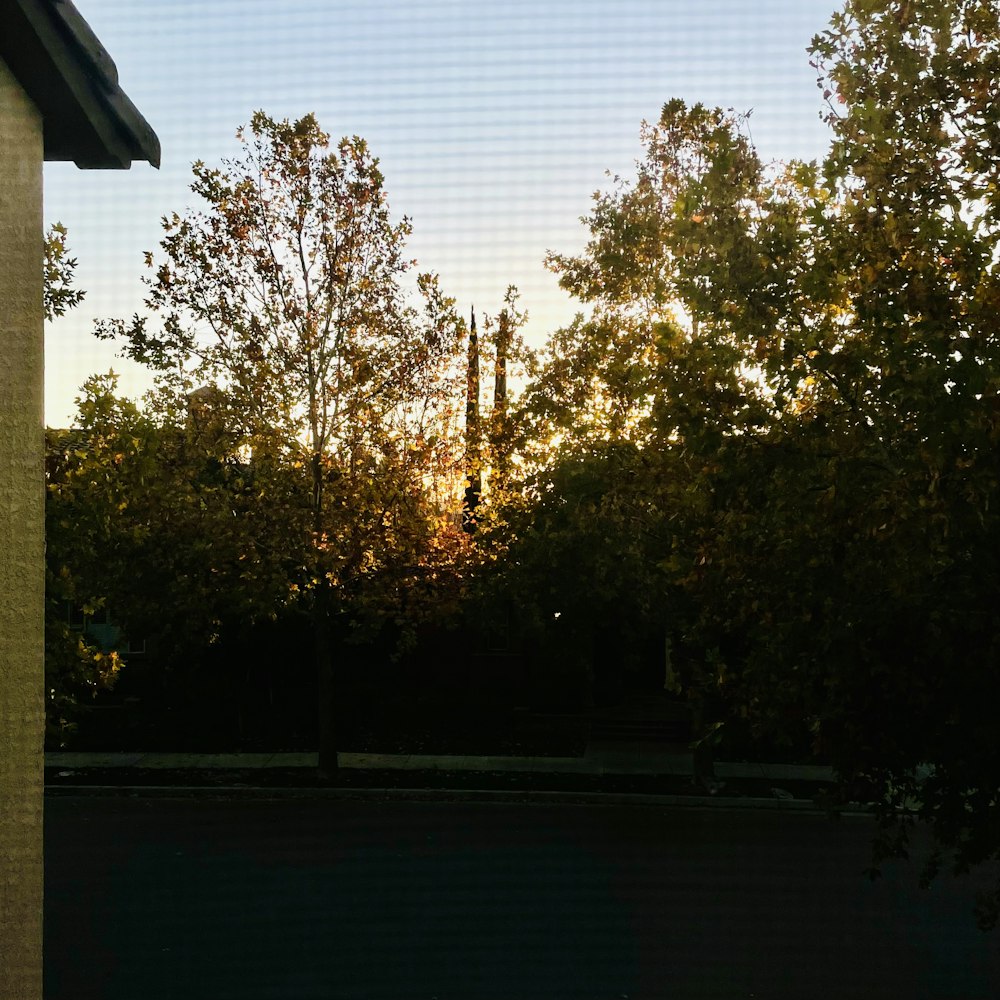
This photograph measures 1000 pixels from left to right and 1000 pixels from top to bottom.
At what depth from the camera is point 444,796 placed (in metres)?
19.6

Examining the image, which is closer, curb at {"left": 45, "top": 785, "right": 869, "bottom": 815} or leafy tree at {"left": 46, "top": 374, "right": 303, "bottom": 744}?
leafy tree at {"left": 46, "top": 374, "right": 303, "bottom": 744}

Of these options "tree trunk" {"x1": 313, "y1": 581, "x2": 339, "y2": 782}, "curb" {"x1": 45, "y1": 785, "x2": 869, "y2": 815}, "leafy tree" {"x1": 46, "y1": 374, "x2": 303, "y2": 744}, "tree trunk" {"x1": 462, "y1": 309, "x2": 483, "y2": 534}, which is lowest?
"curb" {"x1": 45, "y1": 785, "x2": 869, "y2": 815}

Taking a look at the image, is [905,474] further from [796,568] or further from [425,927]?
[425,927]

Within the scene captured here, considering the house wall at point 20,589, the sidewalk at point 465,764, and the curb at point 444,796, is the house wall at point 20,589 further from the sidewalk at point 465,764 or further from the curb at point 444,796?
the sidewalk at point 465,764

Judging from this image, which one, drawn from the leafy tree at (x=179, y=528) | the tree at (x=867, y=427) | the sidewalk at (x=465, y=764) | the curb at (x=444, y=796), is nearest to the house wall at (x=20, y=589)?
the tree at (x=867, y=427)

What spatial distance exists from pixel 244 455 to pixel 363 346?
9.93ft

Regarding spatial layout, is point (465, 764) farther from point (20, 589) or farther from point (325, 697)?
point (20, 589)

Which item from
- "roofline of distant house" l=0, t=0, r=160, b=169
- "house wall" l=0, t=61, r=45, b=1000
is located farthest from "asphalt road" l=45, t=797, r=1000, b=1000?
"roofline of distant house" l=0, t=0, r=160, b=169

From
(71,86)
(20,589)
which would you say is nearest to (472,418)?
(71,86)

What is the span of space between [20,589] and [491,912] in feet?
28.8

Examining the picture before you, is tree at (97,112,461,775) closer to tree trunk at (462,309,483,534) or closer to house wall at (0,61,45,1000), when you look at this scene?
tree trunk at (462,309,483,534)

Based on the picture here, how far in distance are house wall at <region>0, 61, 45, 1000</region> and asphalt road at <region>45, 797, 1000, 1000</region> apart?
223 inches

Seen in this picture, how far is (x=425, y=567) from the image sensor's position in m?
20.6

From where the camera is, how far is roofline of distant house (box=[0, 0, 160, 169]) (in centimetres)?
450
